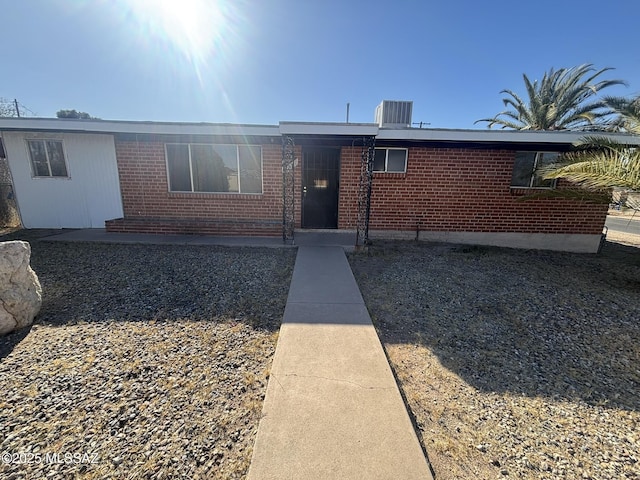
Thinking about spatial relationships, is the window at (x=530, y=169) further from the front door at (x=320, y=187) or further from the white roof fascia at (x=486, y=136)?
the front door at (x=320, y=187)

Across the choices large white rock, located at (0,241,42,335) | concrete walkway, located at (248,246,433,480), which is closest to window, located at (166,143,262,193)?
large white rock, located at (0,241,42,335)

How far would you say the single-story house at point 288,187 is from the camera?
23.0 feet

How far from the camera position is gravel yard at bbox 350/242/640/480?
1765 millimetres

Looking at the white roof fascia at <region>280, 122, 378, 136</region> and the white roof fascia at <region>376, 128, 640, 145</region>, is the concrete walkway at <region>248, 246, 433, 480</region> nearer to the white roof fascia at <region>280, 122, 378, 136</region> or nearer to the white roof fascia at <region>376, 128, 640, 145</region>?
the white roof fascia at <region>280, 122, 378, 136</region>

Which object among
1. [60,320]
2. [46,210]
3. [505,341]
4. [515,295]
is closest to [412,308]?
[505,341]

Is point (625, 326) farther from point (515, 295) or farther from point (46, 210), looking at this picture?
point (46, 210)

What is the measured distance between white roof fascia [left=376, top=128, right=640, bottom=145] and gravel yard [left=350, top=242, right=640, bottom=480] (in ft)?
9.93

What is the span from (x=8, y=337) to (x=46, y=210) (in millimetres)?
6666

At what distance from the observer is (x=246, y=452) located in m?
1.71

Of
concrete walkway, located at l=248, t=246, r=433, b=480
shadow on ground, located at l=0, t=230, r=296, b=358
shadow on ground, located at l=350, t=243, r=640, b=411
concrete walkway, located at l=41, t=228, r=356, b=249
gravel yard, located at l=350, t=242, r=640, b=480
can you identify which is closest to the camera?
concrete walkway, located at l=248, t=246, r=433, b=480

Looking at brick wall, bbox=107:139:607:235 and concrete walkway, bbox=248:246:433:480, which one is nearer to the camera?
concrete walkway, bbox=248:246:433:480

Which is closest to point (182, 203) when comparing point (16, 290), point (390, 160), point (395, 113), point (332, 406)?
point (16, 290)

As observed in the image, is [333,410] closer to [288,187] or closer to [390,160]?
[288,187]

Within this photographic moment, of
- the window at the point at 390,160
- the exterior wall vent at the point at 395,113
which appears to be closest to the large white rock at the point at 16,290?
the window at the point at 390,160
